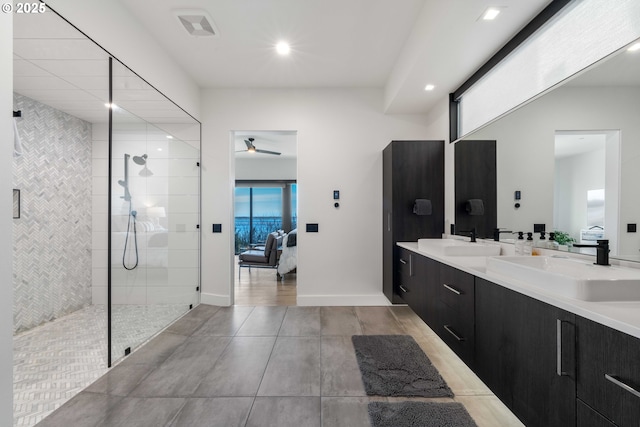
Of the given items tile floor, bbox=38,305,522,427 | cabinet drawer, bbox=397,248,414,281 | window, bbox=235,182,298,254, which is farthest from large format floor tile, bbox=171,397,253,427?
window, bbox=235,182,298,254

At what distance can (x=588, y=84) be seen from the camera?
1.49 meters

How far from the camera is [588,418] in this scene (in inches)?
35.0

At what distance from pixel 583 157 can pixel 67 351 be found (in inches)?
154

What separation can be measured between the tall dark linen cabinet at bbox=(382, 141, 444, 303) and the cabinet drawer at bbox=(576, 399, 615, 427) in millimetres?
2087

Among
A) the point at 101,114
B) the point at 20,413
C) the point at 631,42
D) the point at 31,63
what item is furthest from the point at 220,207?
the point at 631,42

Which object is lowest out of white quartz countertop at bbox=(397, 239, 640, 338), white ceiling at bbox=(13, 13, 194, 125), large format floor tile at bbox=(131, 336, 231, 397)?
large format floor tile at bbox=(131, 336, 231, 397)

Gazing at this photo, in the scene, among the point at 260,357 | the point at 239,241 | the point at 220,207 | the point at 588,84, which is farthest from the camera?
the point at 239,241

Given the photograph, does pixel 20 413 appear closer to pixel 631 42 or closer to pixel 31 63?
pixel 31 63

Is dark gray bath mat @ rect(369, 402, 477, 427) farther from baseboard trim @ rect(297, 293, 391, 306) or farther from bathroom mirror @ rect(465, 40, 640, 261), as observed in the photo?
baseboard trim @ rect(297, 293, 391, 306)

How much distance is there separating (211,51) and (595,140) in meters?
3.07

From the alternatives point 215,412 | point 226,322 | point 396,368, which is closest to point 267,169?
point 226,322

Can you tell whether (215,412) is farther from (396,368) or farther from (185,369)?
(396,368)

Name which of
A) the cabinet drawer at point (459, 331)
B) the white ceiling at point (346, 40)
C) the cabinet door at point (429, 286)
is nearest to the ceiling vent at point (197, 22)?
Result: the white ceiling at point (346, 40)

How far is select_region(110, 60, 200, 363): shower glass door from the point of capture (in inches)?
88.9
